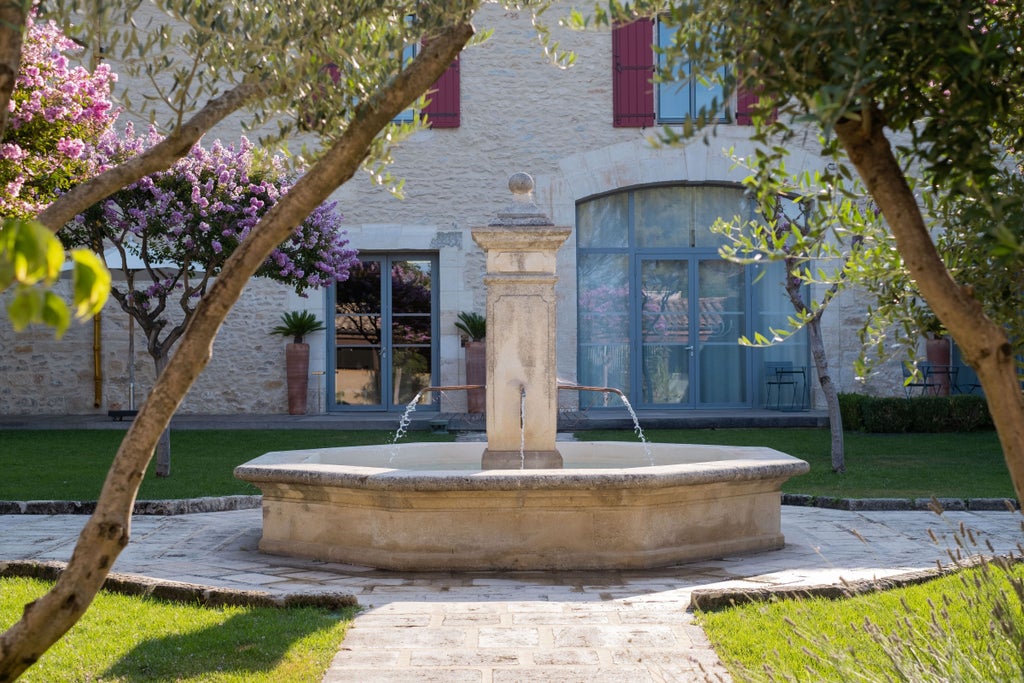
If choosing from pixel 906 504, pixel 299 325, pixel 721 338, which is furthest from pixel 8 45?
pixel 721 338

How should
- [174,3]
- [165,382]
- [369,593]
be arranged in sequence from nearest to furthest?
[165,382] → [174,3] → [369,593]

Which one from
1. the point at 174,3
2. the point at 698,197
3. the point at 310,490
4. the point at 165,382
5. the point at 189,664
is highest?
the point at 698,197

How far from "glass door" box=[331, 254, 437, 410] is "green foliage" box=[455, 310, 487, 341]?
83 centimetres

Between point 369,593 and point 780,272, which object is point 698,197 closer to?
point 780,272

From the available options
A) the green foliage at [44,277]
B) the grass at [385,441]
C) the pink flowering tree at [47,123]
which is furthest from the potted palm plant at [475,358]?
the green foliage at [44,277]

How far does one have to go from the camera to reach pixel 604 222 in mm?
17062

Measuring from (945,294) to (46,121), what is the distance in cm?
747

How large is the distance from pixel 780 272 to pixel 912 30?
49.0ft

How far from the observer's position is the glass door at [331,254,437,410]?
17031 mm

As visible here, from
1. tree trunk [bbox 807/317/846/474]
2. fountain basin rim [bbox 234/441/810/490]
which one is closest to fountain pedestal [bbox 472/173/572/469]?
fountain basin rim [bbox 234/441/810/490]

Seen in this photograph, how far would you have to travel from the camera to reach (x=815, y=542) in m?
6.97

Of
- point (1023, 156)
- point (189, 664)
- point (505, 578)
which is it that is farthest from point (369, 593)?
point (1023, 156)

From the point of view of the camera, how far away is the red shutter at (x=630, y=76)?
54.7 ft

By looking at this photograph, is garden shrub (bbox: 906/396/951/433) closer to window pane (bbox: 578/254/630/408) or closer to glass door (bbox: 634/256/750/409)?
glass door (bbox: 634/256/750/409)
